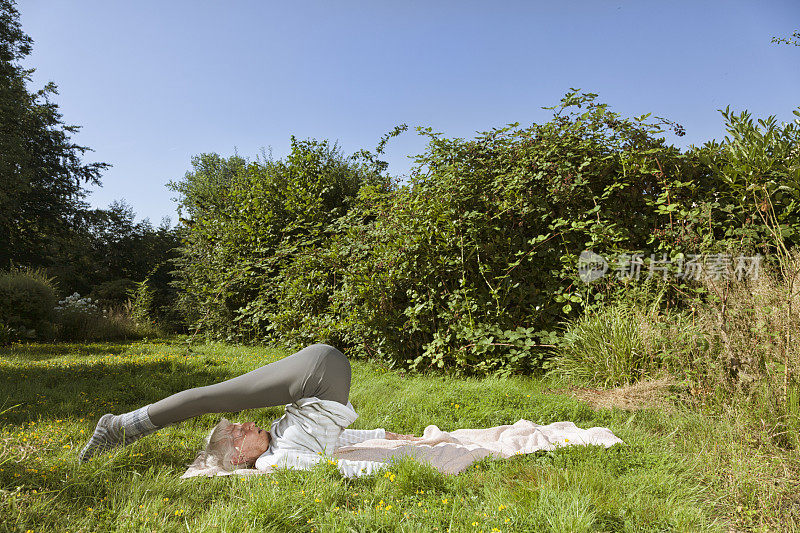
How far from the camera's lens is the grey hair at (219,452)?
252 centimetres

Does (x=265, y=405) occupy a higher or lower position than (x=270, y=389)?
lower

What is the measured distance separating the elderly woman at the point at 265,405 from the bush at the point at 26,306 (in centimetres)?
837

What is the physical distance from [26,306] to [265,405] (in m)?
9.32

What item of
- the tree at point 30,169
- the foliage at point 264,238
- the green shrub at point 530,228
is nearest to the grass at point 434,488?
the green shrub at point 530,228

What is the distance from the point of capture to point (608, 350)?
3891mm

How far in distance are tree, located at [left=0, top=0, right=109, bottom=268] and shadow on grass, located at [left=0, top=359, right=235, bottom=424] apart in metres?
14.0

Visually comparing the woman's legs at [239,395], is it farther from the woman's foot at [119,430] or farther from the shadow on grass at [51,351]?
the shadow on grass at [51,351]

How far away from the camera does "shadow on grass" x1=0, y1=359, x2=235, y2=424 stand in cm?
357

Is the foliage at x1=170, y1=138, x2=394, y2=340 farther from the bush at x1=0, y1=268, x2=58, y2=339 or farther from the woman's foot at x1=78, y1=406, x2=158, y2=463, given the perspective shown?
the woman's foot at x1=78, y1=406, x2=158, y2=463

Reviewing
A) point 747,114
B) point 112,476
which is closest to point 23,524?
point 112,476

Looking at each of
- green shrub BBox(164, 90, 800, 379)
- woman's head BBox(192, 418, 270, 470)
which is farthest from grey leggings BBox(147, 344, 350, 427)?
green shrub BBox(164, 90, 800, 379)

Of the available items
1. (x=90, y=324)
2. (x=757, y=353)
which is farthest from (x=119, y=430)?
(x=90, y=324)

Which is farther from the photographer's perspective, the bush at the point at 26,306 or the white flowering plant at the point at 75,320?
the white flowering plant at the point at 75,320

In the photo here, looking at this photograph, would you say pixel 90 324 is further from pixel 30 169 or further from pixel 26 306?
pixel 30 169
